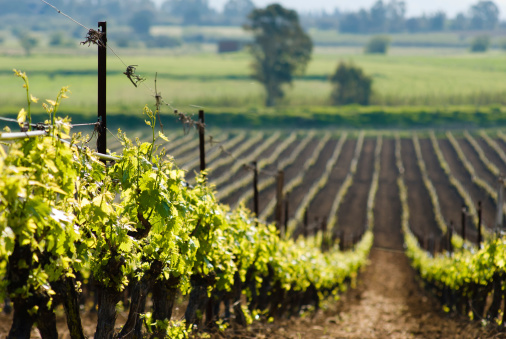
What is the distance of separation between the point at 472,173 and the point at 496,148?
9950 millimetres

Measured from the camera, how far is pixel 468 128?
66.8 metres

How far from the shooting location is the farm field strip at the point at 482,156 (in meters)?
45.9

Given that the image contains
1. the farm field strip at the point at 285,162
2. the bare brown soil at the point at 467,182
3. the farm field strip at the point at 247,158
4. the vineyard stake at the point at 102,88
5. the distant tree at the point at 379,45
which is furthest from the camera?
the distant tree at the point at 379,45

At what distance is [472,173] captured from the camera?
46.1 metres

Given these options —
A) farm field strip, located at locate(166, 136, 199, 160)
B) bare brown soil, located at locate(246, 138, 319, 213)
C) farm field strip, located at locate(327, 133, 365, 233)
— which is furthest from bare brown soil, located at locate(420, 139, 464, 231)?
farm field strip, located at locate(166, 136, 199, 160)

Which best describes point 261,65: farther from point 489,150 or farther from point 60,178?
point 60,178

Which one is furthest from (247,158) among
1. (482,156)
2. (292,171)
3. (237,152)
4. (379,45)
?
(379,45)

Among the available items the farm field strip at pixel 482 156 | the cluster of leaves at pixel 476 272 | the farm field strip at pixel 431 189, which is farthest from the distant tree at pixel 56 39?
the cluster of leaves at pixel 476 272

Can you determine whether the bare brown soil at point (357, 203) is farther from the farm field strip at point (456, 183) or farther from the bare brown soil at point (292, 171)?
the farm field strip at point (456, 183)

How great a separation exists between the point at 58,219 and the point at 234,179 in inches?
1509

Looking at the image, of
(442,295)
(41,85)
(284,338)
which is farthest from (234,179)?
(41,85)

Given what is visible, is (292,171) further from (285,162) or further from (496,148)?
(496,148)

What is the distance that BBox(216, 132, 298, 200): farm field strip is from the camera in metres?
38.3

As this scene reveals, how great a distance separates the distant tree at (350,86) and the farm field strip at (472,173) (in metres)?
26.4
